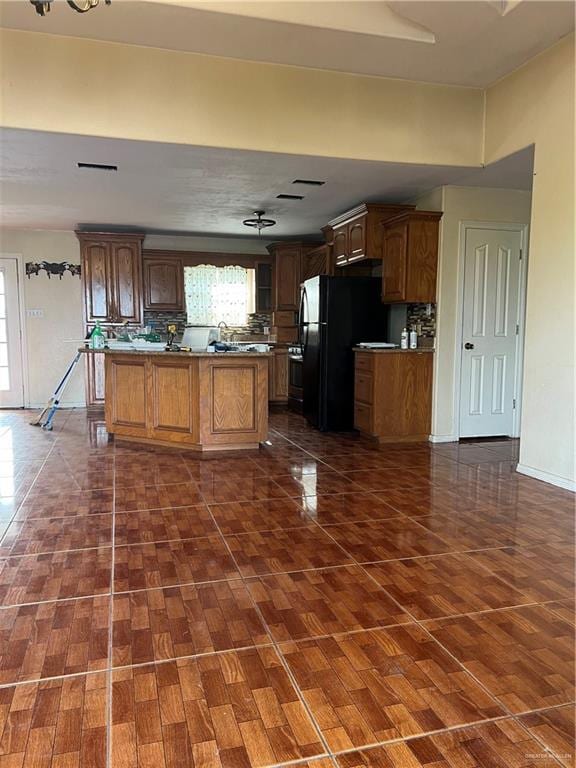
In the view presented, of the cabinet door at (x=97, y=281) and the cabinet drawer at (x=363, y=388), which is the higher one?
the cabinet door at (x=97, y=281)

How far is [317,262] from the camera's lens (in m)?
7.38

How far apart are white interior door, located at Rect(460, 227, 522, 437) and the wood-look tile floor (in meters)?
1.79

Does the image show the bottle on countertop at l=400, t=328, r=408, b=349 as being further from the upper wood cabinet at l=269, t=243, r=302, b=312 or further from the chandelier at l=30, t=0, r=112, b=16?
the chandelier at l=30, t=0, r=112, b=16

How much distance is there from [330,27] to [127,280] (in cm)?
491

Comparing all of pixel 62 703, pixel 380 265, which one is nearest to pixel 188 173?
pixel 380 265

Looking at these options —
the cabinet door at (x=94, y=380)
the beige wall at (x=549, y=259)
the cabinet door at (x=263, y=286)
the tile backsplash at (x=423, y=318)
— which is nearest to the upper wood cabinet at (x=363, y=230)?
the tile backsplash at (x=423, y=318)

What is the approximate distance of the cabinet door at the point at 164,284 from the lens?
7793mm

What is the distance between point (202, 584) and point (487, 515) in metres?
1.81

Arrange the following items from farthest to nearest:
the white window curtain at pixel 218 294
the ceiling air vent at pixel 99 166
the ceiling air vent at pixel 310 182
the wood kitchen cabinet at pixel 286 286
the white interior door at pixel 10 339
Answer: the white window curtain at pixel 218 294 → the wood kitchen cabinet at pixel 286 286 → the white interior door at pixel 10 339 → the ceiling air vent at pixel 310 182 → the ceiling air vent at pixel 99 166

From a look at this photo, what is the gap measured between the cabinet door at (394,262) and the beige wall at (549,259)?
4.29 feet

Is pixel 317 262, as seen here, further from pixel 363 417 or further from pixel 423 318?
pixel 363 417

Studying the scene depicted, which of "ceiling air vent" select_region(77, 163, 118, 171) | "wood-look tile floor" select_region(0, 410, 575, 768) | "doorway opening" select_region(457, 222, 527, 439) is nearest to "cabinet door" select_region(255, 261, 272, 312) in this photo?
"doorway opening" select_region(457, 222, 527, 439)

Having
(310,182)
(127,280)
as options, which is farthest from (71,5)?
(127,280)

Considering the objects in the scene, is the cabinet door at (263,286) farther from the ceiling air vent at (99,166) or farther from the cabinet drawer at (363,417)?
the ceiling air vent at (99,166)
